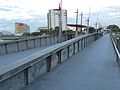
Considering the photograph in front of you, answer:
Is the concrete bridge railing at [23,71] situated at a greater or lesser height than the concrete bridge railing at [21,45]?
greater

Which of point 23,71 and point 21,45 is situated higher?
point 23,71

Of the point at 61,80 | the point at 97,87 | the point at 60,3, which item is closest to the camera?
the point at 97,87

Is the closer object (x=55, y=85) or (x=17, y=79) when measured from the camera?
(x=17, y=79)

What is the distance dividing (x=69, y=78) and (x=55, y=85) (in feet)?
4.55

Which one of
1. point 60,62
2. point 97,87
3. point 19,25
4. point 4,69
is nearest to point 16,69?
point 4,69

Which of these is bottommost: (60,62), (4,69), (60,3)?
(60,62)

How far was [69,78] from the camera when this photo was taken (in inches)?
414

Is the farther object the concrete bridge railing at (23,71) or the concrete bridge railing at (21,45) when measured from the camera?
the concrete bridge railing at (21,45)

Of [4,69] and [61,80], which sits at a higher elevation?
[4,69]

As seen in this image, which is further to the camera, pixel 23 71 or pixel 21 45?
pixel 21 45

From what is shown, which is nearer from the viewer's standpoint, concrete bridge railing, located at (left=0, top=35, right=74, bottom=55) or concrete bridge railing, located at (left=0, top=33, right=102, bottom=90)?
concrete bridge railing, located at (left=0, top=33, right=102, bottom=90)

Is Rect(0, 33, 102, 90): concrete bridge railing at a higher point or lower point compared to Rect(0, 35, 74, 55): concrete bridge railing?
higher

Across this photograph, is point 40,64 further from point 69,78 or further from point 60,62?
point 60,62

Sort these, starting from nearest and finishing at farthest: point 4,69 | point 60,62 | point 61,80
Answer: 1. point 4,69
2. point 61,80
3. point 60,62
